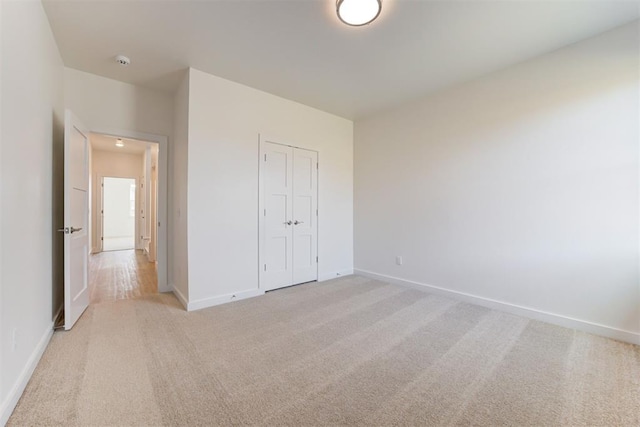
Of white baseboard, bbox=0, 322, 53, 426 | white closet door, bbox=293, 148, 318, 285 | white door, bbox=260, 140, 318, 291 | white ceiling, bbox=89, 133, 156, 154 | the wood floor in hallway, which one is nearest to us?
white baseboard, bbox=0, 322, 53, 426

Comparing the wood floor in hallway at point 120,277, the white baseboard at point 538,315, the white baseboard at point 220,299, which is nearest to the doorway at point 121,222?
the wood floor in hallway at point 120,277

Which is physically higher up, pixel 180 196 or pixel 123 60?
pixel 123 60

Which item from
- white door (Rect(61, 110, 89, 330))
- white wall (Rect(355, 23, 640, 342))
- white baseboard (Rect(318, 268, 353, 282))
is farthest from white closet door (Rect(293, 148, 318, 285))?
white door (Rect(61, 110, 89, 330))

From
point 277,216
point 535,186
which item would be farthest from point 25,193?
point 535,186

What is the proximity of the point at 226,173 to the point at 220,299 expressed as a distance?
5.05 feet

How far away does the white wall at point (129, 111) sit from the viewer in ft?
10.3

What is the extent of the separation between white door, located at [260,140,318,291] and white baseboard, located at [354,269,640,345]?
1.59 metres

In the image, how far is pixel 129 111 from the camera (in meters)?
3.43

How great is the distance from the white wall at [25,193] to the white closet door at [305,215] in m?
2.62

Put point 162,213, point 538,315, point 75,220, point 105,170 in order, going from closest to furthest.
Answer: point 75,220, point 538,315, point 162,213, point 105,170

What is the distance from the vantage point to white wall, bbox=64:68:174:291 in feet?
10.3

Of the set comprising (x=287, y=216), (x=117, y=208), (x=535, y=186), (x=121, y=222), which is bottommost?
(x=121, y=222)

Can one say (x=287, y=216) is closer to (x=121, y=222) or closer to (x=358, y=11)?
(x=358, y=11)

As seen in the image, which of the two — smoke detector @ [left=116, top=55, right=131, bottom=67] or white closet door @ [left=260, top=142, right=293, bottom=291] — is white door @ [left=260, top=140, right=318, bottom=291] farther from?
smoke detector @ [left=116, top=55, right=131, bottom=67]
